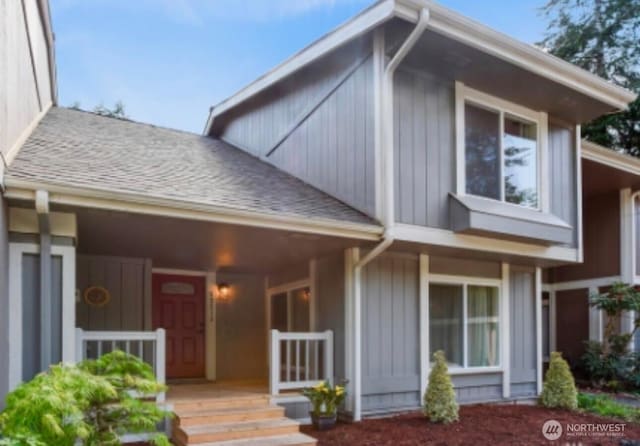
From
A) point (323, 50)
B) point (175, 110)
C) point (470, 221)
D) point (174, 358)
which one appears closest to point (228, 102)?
point (323, 50)

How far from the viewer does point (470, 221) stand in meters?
6.50

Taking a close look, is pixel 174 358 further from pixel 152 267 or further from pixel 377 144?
pixel 377 144

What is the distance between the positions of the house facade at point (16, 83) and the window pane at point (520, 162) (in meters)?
5.82

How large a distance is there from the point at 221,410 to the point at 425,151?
12.5 feet

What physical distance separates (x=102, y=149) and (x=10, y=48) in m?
2.30

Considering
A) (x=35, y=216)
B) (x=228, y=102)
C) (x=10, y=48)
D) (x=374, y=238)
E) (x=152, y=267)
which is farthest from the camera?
(x=228, y=102)

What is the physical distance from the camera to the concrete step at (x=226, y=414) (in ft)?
17.8

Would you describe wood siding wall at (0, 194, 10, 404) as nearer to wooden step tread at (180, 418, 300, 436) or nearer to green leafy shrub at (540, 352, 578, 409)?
wooden step tread at (180, 418, 300, 436)

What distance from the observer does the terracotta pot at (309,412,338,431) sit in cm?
605

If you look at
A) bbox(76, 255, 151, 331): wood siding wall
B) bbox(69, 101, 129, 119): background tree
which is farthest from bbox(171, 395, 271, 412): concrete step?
bbox(69, 101, 129, 119): background tree

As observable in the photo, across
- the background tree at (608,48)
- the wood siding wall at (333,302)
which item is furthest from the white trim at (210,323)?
the background tree at (608,48)

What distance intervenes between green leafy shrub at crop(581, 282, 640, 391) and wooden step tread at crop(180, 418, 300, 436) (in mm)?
7328

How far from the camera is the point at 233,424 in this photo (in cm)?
547

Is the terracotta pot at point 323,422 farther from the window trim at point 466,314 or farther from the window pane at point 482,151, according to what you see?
the window pane at point 482,151
